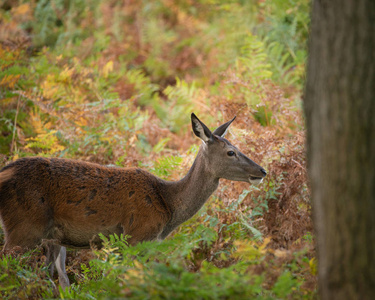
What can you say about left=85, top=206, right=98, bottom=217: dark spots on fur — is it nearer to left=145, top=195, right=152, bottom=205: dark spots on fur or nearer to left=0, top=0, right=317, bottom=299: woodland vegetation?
left=0, top=0, right=317, bottom=299: woodland vegetation

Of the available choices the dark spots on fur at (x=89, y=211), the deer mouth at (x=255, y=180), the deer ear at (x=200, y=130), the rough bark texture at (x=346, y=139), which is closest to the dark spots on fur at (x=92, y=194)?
the dark spots on fur at (x=89, y=211)

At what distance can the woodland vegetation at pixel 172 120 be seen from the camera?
3982mm

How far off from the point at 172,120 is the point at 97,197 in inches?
194

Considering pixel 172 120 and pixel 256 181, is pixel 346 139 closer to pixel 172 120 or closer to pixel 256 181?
pixel 256 181

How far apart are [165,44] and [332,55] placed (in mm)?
11461

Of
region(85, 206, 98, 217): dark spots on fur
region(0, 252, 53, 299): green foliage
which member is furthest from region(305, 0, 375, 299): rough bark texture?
region(85, 206, 98, 217): dark spots on fur

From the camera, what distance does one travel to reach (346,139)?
3.00 m

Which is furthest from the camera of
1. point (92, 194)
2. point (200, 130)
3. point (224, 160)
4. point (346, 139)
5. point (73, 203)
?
point (224, 160)

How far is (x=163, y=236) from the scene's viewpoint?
19.6 ft

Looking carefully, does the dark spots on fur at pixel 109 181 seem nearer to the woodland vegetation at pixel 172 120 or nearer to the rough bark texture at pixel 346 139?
the woodland vegetation at pixel 172 120

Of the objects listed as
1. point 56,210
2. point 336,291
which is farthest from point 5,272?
point 336,291

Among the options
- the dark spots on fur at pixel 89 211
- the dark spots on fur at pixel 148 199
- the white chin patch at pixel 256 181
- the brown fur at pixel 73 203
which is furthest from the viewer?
the white chin patch at pixel 256 181

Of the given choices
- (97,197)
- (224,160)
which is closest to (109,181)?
(97,197)

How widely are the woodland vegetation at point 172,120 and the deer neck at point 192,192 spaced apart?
29cm
